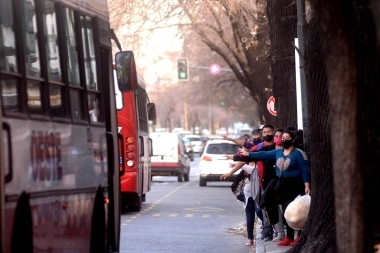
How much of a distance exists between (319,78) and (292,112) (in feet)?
34.1

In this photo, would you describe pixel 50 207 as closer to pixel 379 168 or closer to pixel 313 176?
pixel 379 168

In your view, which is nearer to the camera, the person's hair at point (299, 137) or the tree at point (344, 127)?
the tree at point (344, 127)

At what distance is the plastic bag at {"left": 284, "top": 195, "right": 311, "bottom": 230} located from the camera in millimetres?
13477

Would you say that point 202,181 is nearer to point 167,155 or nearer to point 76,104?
point 167,155

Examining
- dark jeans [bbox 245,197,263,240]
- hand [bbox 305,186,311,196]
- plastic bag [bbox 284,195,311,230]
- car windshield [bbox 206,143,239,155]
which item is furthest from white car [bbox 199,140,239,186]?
plastic bag [bbox 284,195,311,230]

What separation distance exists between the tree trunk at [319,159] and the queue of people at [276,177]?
194 centimetres

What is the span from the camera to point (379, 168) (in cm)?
1007

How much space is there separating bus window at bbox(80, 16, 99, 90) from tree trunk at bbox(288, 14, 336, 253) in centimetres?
246

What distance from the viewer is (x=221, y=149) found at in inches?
1474

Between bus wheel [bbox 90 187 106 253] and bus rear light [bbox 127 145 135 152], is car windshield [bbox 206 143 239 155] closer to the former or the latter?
bus rear light [bbox 127 145 135 152]

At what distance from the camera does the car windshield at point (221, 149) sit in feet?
122

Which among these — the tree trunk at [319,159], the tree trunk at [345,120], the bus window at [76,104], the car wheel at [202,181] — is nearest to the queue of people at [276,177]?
the tree trunk at [319,159]

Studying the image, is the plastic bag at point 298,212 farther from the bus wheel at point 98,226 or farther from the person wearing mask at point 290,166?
the bus wheel at point 98,226

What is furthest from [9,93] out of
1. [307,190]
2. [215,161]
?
[215,161]
